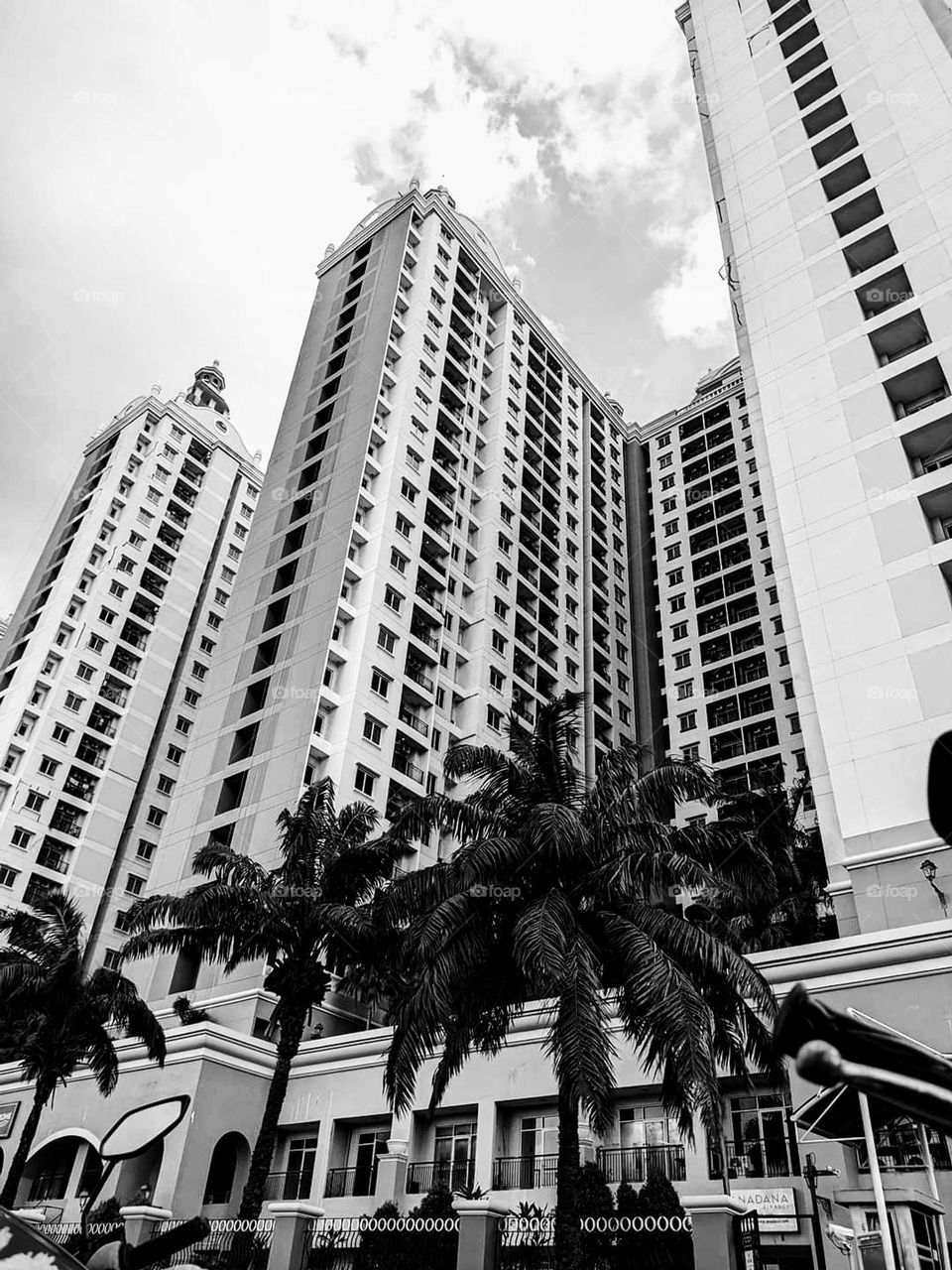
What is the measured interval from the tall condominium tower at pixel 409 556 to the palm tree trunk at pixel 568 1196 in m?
24.0

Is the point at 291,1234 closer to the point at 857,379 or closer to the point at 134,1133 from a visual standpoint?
the point at 134,1133

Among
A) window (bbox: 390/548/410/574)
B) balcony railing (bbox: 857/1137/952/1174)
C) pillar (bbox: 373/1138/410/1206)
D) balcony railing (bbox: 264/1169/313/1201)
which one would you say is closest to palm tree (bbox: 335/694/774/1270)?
balcony railing (bbox: 857/1137/952/1174)

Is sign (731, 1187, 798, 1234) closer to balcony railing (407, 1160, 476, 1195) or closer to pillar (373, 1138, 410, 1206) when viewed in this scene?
balcony railing (407, 1160, 476, 1195)

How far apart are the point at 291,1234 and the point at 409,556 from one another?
39.4 metres

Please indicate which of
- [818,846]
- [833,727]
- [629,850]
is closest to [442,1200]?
[629,850]

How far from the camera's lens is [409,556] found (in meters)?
55.2

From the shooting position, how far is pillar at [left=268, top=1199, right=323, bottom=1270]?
19.0 meters

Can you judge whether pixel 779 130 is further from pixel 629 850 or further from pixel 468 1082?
pixel 468 1082

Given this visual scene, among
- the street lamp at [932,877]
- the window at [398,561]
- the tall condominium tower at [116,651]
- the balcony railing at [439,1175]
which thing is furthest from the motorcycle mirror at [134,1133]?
the tall condominium tower at [116,651]

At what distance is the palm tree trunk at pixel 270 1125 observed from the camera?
20641 millimetres

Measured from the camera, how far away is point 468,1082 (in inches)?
1088

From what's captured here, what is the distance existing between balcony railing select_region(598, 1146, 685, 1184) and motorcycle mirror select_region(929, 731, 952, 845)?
79.2ft

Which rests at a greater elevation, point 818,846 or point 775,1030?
point 818,846

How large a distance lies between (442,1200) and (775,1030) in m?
25.2
